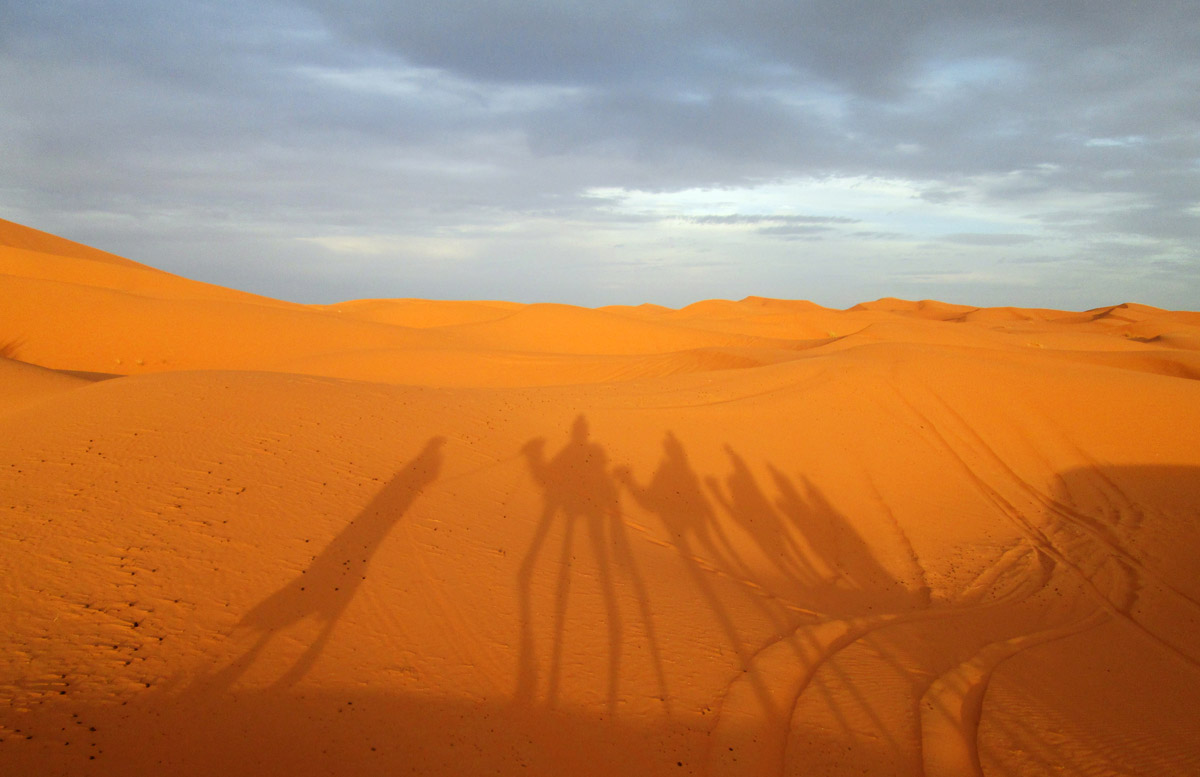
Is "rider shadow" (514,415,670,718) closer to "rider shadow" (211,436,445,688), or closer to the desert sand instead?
the desert sand

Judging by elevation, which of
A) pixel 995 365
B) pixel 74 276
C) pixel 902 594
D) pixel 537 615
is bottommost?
pixel 902 594

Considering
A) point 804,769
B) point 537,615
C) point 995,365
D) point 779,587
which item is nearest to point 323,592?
point 537,615

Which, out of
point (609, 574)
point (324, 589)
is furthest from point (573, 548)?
point (324, 589)

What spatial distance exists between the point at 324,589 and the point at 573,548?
6.97 ft

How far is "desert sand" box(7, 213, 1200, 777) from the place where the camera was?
11.2 feet

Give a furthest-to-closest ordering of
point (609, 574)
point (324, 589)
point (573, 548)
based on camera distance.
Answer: point (573, 548), point (609, 574), point (324, 589)

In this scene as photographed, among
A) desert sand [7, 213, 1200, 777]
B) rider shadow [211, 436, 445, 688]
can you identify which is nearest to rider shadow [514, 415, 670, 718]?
desert sand [7, 213, 1200, 777]

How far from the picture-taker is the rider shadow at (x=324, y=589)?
365cm

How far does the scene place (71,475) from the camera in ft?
17.2

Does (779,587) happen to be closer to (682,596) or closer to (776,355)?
(682,596)

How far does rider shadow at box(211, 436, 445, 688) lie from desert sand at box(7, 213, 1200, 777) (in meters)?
0.03

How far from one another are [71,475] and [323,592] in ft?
8.65

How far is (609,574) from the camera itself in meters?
5.39

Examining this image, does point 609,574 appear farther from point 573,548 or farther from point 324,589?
point 324,589
